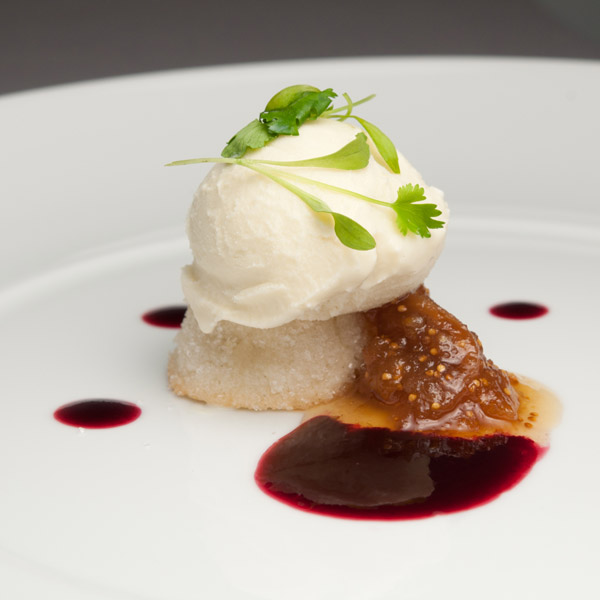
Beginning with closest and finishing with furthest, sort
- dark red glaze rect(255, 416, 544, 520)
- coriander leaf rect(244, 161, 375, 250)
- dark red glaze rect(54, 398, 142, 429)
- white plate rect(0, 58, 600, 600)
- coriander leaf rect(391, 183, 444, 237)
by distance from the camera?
white plate rect(0, 58, 600, 600) < dark red glaze rect(255, 416, 544, 520) < coriander leaf rect(244, 161, 375, 250) < coriander leaf rect(391, 183, 444, 237) < dark red glaze rect(54, 398, 142, 429)

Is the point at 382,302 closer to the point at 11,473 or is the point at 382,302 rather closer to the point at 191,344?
the point at 191,344

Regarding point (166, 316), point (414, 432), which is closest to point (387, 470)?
point (414, 432)

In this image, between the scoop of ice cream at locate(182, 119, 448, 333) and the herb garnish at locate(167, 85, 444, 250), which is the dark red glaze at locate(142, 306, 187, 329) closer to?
the scoop of ice cream at locate(182, 119, 448, 333)

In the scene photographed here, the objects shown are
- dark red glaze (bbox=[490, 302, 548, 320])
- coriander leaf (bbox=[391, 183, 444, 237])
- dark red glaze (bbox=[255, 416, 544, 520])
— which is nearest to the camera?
dark red glaze (bbox=[255, 416, 544, 520])

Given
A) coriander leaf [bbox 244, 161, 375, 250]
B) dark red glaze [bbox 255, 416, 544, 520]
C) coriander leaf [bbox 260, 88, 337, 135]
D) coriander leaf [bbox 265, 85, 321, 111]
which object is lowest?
dark red glaze [bbox 255, 416, 544, 520]

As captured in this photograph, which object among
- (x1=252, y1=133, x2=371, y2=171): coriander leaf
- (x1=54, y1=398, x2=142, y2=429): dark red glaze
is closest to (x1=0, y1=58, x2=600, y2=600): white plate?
(x1=54, y1=398, x2=142, y2=429): dark red glaze

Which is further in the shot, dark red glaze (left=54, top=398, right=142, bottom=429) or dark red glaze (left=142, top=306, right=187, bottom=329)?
dark red glaze (left=142, top=306, right=187, bottom=329)

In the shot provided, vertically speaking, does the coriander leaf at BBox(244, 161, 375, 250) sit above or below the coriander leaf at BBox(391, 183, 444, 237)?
below

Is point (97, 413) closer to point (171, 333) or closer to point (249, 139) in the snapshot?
point (171, 333)
